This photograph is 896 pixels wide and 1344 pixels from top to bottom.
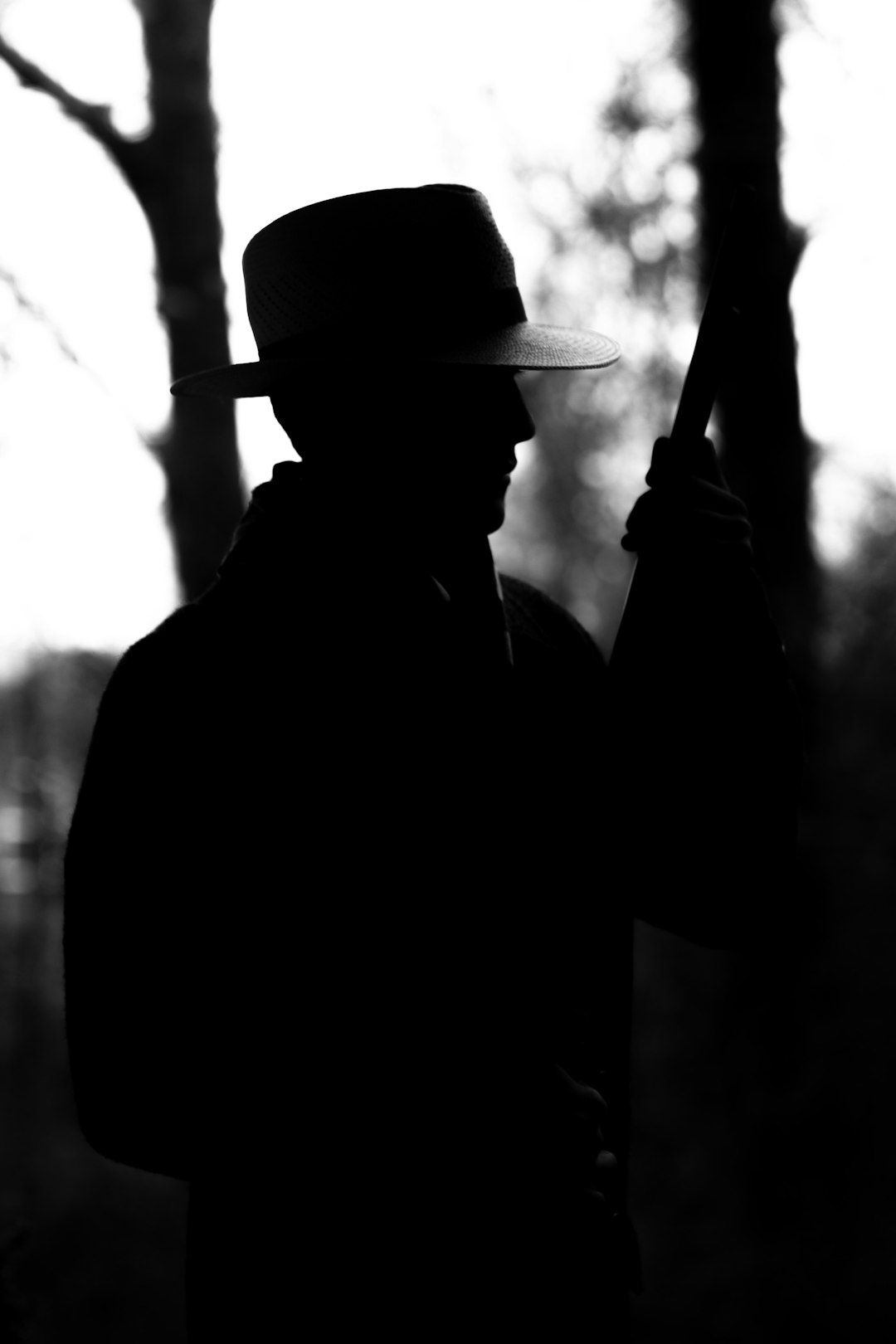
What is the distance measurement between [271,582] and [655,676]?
52cm

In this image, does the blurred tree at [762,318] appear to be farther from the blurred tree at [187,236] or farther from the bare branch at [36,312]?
the bare branch at [36,312]

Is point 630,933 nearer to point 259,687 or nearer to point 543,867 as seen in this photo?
point 543,867

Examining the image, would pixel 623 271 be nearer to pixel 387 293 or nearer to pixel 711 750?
pixel 387 293

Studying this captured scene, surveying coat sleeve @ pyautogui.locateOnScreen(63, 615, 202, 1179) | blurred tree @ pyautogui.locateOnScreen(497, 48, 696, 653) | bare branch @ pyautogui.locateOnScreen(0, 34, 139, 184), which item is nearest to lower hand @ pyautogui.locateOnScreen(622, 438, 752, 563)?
coat sleeve @ pyautogui.locateOnScreen(63, 615, 202, 1179)

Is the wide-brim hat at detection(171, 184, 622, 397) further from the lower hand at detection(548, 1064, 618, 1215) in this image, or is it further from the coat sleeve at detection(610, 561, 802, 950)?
the lower hand at detection(548, 1064, 618, 1215)

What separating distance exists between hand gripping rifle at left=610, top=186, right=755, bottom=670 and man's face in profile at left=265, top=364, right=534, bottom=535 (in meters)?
0.20

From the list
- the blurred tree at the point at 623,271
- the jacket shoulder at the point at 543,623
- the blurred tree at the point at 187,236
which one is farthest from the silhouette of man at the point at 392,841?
the blurred tree at the point at 623,271

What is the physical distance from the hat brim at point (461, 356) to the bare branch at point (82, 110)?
2.99 m

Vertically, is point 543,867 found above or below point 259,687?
below

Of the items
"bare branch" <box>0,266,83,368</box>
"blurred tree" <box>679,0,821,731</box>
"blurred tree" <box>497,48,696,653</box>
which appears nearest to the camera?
"bare branch" <box>0,266,83,368</box>

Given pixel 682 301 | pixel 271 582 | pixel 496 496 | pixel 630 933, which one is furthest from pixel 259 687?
pixel 682 301

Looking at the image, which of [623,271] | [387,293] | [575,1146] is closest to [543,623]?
[387,293]

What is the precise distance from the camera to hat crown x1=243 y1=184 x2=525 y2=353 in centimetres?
175

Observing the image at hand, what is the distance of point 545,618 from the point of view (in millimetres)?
2064
